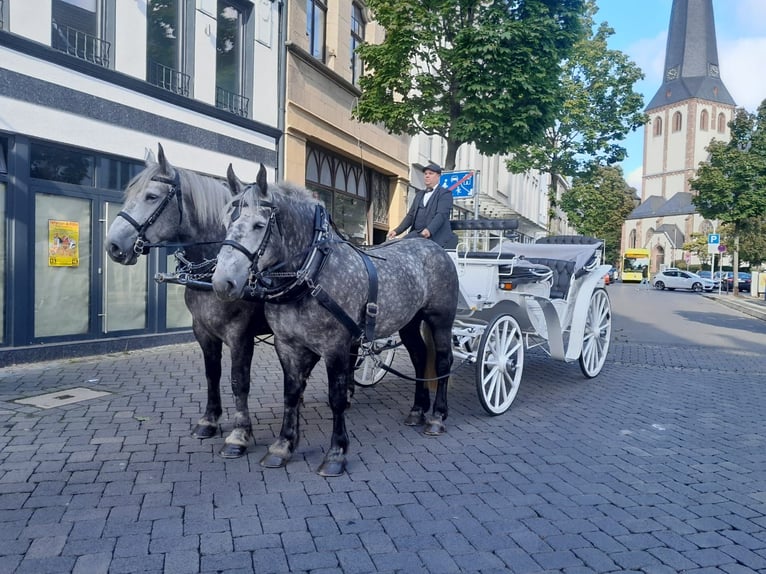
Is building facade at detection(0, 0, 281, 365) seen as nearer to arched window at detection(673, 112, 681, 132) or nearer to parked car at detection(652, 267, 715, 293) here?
parked car at detection(652, 267, 715, 293)

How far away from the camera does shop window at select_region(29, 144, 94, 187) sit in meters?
7.62

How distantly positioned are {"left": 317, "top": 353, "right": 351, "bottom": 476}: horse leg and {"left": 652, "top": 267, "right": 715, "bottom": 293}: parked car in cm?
4345

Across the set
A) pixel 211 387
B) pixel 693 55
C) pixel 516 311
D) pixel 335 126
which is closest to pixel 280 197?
pixel 211 387

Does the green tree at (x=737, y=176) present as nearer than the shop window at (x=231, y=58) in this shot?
No

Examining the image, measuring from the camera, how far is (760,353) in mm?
10883

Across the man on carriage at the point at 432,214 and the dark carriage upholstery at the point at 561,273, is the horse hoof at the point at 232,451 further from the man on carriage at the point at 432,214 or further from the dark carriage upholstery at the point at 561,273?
the dark carriage upholstery at the point at 561,273

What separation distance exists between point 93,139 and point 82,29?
1.57 metres

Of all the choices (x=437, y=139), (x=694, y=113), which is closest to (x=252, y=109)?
(x=437, y=139)

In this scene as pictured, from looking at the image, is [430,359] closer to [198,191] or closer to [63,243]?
[198,191]

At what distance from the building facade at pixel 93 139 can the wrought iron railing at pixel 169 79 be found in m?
0.02

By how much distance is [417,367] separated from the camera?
550 centimetres

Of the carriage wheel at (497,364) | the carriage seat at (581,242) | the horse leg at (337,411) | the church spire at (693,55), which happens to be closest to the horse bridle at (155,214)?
the horse leg at (337,411)

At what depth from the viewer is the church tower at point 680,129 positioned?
81625 mm

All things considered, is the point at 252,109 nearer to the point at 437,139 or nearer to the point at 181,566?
the point at 181,566
